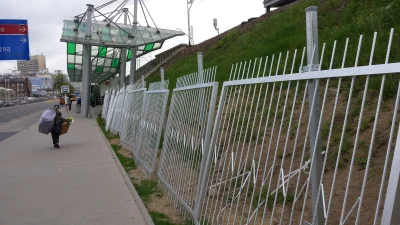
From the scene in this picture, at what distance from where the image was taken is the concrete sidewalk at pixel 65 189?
5.86 metres

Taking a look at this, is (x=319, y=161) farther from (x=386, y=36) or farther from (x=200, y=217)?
(x=386, y=36)

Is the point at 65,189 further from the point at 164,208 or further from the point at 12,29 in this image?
the point at 12,29

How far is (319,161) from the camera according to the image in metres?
2.85

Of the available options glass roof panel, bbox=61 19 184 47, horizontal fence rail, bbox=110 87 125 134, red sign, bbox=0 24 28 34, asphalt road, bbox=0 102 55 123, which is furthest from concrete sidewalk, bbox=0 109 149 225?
asphalt road, bbox=0 102 55 123

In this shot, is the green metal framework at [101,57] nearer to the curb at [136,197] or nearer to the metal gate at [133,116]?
the metal gate at [133,116]

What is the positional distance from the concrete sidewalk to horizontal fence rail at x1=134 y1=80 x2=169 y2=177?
573 mm

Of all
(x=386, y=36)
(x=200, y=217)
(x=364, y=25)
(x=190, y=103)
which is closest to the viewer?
(x=200, y=217)

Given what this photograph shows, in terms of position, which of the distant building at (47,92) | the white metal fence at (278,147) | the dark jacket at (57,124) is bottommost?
the distant building at (47,92)

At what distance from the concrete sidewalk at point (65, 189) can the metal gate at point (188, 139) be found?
633mm

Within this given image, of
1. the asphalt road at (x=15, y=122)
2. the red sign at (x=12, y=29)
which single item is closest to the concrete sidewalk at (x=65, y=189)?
the asphalt road at (x=15, y=122)

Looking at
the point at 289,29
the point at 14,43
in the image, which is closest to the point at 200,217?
the point at 289,29

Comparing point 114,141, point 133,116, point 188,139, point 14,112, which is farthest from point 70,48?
point 188,139

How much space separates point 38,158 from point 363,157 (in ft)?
30.8

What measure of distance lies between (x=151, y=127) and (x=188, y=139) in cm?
294
